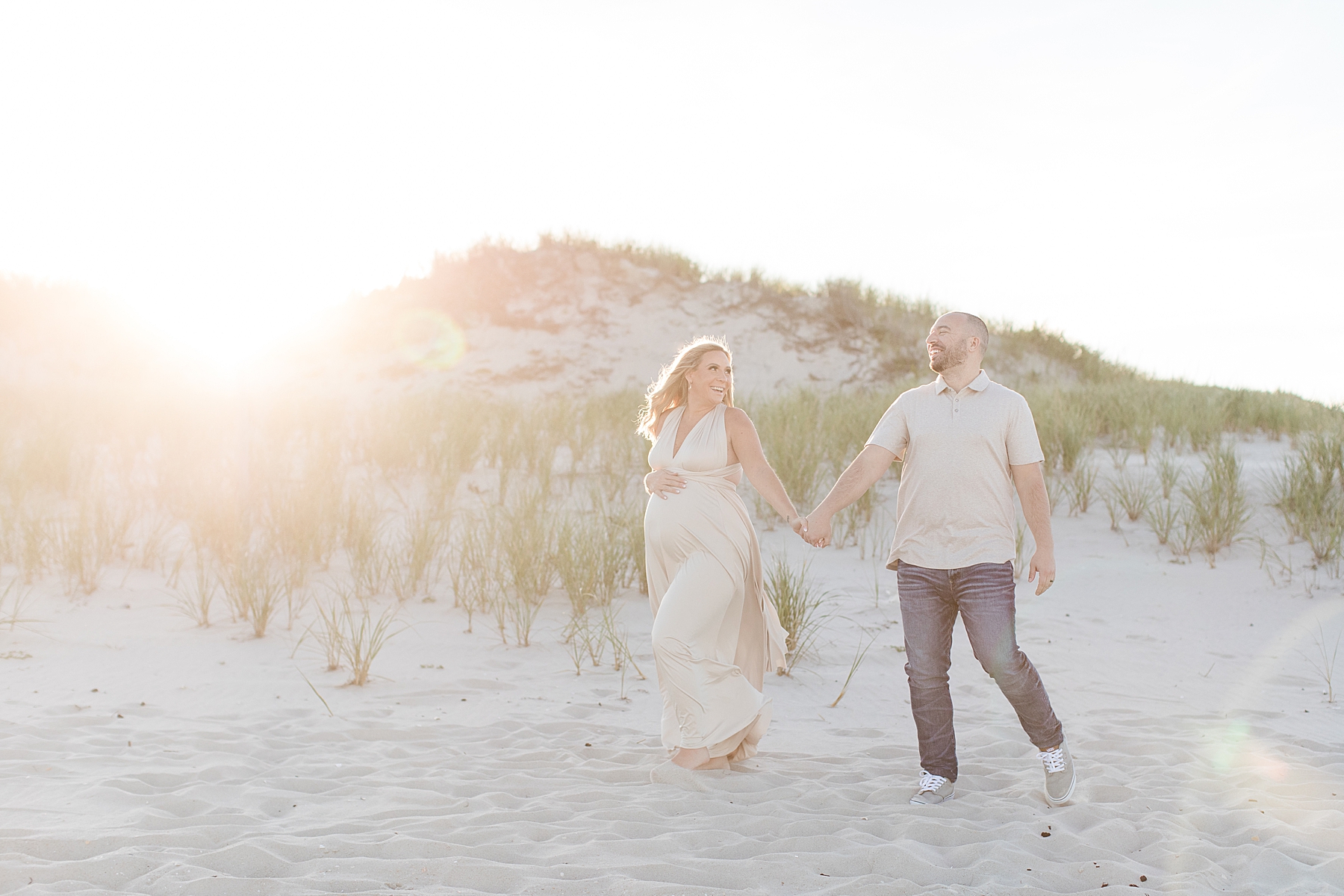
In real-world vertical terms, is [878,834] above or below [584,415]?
below

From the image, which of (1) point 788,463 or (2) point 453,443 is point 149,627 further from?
(1) point 788,463

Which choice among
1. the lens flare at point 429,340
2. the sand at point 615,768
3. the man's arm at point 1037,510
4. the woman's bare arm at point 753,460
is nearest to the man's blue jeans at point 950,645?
the man's arm at point 1037,510

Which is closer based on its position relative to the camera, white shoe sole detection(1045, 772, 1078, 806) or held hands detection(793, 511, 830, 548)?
white shoe sole detection(1045, 772, 1078, 806)

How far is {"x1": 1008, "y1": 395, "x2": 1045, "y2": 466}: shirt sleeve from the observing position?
365cm

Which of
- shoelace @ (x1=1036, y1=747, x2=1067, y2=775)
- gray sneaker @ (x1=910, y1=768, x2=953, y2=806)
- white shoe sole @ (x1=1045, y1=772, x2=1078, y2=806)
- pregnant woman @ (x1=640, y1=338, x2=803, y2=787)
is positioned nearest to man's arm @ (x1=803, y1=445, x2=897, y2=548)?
pregnant woman @ (x1=640, y1=338, x2=803, y2=787)

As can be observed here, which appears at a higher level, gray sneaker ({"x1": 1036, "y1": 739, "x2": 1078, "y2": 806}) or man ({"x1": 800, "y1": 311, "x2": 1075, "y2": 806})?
man ({"x1": 800, "y1": 311, "x2": 1075, "y2": 806})

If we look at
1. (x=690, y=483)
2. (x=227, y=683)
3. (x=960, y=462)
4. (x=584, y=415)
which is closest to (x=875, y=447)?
(x=960, y=462)

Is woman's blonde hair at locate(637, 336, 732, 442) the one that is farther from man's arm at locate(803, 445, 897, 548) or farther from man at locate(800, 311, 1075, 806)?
man at locate(800, 311, 1075, 806)

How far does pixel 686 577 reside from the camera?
164 inches

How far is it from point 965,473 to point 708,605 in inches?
49.0

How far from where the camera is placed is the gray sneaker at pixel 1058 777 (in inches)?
148

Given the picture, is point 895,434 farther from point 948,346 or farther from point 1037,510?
point 1037,510

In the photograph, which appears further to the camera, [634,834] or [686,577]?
[686,577]

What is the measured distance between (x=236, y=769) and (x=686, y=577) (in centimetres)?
219
